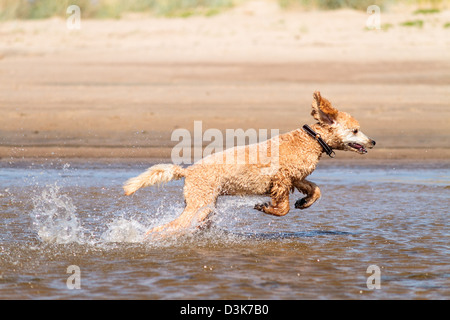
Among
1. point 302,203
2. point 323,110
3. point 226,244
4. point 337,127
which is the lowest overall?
point 226,244

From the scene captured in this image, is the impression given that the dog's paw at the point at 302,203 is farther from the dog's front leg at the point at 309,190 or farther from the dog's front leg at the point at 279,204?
the dog's front leg at the point at 279,204

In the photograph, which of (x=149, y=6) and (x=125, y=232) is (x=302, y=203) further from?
(x=149, y=6)

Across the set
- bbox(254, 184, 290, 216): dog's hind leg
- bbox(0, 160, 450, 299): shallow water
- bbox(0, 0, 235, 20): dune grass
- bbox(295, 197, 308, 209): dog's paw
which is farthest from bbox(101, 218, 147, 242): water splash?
bbox(0, 0, 235, 20): dune grass

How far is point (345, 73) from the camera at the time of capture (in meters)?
18.1

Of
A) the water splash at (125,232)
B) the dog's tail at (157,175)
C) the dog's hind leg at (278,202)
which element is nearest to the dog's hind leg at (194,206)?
the dog's tail at (157,175)

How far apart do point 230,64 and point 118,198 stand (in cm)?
1004

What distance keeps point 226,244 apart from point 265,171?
824mm

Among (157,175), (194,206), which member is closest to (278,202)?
(194,206)

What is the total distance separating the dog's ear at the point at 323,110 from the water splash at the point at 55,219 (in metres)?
2.66

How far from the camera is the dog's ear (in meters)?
7.35

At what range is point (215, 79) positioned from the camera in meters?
17.6
